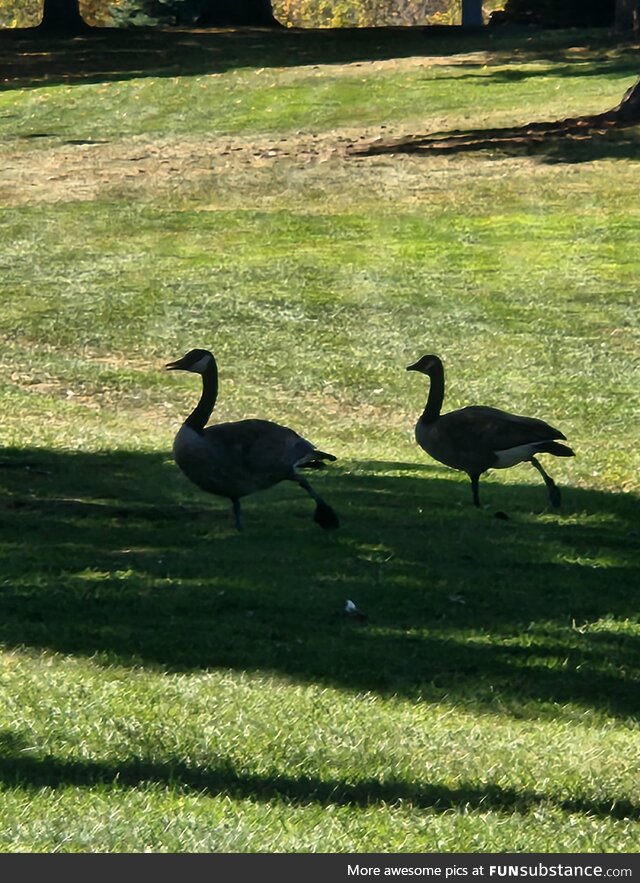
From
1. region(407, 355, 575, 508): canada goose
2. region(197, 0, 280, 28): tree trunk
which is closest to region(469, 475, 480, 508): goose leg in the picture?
region(407, 355, 575, 508): canada goose

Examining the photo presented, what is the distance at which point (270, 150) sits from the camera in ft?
121

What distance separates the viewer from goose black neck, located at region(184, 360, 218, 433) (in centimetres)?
1214

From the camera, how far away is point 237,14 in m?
58.7

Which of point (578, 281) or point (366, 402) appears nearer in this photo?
point (366, 402)

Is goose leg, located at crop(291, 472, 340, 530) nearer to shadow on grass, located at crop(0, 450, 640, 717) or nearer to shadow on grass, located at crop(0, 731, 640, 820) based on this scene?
shadow on grass, located at crop(0, 450, 640, 717)

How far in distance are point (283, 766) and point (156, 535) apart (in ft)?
15.6

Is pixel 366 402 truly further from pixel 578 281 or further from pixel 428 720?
pixel 428 720

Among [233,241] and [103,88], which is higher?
[103,88]

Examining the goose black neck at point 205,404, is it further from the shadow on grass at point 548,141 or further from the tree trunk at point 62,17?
the tree trunk at point 62,17

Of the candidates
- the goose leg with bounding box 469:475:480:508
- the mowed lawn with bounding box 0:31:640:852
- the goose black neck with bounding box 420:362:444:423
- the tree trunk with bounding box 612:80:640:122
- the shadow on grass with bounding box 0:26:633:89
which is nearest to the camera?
the mowed lawn with bounding box 0:31:640:852

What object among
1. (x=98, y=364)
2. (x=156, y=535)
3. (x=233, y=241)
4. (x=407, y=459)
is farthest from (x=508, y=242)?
(x=156, y=535)

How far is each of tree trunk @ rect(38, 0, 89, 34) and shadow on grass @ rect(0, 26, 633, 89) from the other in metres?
0.52

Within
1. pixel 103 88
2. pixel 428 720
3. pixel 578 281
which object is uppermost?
pixel 103 88

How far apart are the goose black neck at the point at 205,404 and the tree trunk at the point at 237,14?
47.7m
